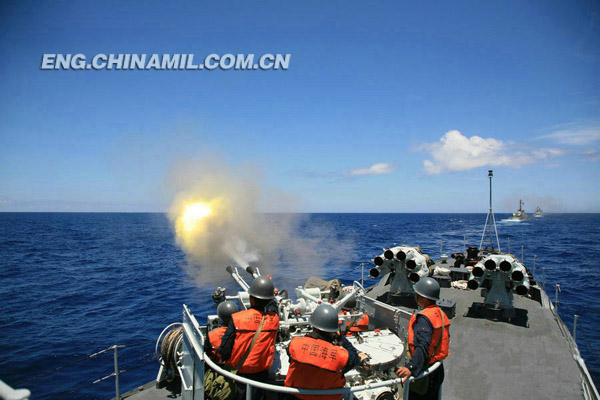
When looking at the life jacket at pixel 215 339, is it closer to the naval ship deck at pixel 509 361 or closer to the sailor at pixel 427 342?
the sailor at pixel 427 342

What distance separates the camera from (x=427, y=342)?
418cm

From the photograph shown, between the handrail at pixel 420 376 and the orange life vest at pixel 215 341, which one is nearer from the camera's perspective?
the handrail at pixel 420 376

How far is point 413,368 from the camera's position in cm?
397

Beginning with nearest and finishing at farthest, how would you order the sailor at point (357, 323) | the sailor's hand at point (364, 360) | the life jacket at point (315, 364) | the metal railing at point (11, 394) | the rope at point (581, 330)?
the metal railing at point (11, 394) < the life jacket at point (315, 364) < the sailor's hand at point (364, 360) < the sailor at point (357, 323) < the rope at point (581, 330)

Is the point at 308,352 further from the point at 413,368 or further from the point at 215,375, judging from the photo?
the point at 215,375

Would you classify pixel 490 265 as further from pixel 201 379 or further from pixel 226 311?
pixel 201 379

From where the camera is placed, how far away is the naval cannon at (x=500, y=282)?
11070 mm

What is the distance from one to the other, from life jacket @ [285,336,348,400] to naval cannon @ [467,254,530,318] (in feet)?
30.7

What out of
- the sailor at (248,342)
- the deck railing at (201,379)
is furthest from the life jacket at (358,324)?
the sailor at (248,342)

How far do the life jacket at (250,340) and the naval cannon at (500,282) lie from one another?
9368mm

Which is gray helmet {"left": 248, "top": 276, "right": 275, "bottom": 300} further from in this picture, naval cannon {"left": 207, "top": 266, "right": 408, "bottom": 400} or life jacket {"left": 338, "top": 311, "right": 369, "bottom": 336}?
life jacket {"left": 338, "top": 311, "right": 369, "bottom": 336}

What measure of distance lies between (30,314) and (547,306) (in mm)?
26558

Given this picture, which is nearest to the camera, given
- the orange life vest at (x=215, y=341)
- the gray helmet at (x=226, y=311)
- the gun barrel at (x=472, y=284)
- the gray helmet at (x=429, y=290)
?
the gray helmet at (x=429, y=290)

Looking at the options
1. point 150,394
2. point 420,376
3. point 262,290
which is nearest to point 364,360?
point 420,376
